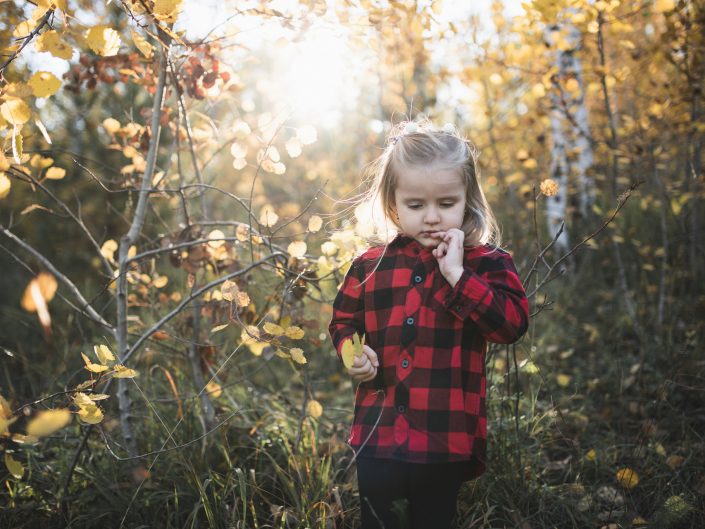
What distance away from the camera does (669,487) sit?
1.96 meters

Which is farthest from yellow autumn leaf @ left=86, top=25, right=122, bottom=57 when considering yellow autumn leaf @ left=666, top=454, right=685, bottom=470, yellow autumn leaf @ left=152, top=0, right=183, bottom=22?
yellow autumn leaf @ left=666, top=454, right=685, bottom=470

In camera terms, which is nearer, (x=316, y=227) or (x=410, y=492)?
(x=410, y=492)

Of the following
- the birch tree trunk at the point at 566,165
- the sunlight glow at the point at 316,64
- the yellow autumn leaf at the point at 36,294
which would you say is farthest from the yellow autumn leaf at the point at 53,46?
the birch tree trunk at the point at 566,165

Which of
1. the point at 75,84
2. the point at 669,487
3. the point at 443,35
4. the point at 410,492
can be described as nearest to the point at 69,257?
the point at 75,84

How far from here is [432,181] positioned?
151cm

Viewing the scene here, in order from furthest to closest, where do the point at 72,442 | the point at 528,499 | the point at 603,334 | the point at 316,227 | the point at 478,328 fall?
the point at 603,334 → the point at 72,442 → the point at 528,499 → the point at 316,227 → the point at 478,328

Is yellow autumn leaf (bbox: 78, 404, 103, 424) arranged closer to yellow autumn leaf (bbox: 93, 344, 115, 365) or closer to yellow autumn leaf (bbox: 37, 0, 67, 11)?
yellow autumn leaf (bbox: 93, 344, 115, 365)

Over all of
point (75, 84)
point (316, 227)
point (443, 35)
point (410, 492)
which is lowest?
point (410, 492)

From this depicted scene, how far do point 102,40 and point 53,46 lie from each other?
10 cm

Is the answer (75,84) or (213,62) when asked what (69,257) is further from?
(213,62)

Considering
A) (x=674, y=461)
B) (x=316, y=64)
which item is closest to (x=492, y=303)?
(x=674, y=461)

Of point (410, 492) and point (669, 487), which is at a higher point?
point (410, 492)

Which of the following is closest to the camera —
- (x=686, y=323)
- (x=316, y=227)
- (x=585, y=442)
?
(x=316, y=227)

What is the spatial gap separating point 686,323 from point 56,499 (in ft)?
10.9
